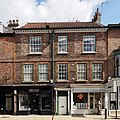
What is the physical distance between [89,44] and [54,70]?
459cm

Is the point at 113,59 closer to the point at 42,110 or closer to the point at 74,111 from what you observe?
the point at 74,111

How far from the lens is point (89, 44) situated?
110 feet

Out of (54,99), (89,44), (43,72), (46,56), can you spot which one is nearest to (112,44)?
(89,44)

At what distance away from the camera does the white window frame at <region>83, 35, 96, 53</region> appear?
110 ft

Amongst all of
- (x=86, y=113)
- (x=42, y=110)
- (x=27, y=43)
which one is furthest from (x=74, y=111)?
(x=27, y=43)

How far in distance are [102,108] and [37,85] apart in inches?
282

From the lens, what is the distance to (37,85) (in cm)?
3297

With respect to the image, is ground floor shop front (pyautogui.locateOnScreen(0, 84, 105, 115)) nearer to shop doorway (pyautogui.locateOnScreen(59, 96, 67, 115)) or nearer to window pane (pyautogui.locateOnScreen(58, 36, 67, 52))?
shop doorway (pyautogui.locateOnScreen(59, 96, 67, 115))

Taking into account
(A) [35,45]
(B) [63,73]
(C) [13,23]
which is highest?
(C) [13,23]

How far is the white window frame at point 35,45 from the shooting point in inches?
1324

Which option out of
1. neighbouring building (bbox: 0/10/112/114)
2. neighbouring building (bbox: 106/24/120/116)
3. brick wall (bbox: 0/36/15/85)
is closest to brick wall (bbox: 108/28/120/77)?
neighbouring building (bbox: 106/24/120/116)

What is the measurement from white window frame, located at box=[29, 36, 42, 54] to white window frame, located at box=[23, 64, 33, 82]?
1.56 metres

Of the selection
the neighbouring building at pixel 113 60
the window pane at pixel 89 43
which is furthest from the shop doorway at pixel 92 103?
the window pane at pixel 89 43

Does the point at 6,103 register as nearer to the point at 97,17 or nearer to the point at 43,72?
the point at 43,72
